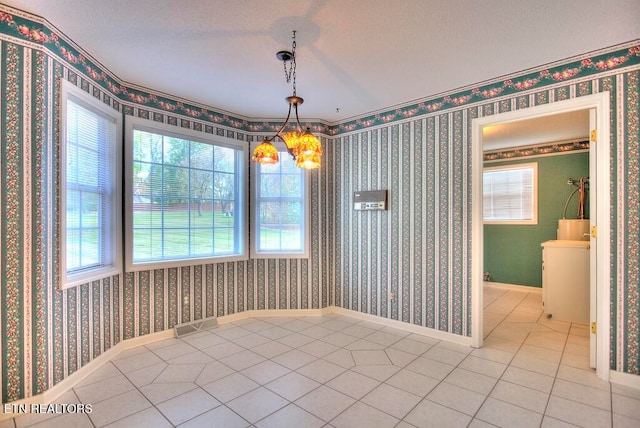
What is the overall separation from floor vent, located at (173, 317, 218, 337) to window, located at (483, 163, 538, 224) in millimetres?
5366

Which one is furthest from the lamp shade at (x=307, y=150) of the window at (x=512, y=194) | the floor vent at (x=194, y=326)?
the window at (x=512, y=194)

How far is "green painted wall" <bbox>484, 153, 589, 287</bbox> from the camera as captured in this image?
5230 millimetres

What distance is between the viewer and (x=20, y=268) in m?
2.11

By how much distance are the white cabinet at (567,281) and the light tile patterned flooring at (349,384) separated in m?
0.49

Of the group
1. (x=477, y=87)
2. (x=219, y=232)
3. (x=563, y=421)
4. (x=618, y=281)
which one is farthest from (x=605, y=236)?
(x=219, y=232)

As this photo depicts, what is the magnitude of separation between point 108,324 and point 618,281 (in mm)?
4518

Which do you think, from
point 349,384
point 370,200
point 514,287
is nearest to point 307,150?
point 349,384

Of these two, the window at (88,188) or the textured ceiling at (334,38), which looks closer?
the textured ceiling at (334,38)

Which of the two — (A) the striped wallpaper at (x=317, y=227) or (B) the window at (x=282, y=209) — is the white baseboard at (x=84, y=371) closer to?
(A) the striped wallpaper at (x=317, y=227)

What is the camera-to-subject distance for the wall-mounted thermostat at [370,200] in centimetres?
389

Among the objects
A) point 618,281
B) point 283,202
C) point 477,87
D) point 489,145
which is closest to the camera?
point 618,281

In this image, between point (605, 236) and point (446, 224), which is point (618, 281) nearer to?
point (605, 236)

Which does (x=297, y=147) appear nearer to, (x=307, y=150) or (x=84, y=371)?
(x=307, y=150)

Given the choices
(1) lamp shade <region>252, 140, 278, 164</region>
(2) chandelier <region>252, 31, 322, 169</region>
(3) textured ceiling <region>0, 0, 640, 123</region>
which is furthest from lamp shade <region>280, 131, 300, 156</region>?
(3) textured ceiling <region>0, 0, 640, 123</region>
